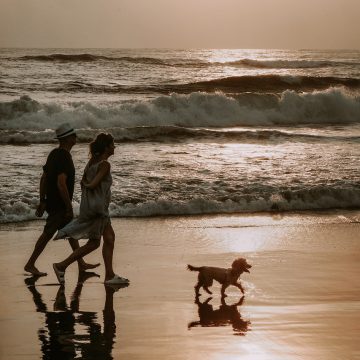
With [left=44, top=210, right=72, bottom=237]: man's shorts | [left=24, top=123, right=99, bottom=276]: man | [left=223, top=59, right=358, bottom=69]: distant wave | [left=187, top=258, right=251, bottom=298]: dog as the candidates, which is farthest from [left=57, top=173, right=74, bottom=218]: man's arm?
[left=223, top=59, right=358, bottom=69]: distant wave

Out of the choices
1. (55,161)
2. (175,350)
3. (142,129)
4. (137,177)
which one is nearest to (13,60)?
(142,129)

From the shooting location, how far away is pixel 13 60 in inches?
1881

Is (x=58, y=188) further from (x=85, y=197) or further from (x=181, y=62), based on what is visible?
(x=181, y=62)

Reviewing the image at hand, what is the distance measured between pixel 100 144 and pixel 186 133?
1523cm

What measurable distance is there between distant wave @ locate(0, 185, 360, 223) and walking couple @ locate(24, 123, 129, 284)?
3.62 meters

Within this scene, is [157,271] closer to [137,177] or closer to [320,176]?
[137,177]

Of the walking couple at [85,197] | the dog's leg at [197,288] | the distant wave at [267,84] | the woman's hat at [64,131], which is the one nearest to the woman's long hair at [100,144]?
the walking couple at [85,197]

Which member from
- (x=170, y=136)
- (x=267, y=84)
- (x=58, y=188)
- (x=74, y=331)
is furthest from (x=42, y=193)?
(x=267, y=84)

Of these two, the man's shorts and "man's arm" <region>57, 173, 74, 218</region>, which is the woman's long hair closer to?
"man's arm" <region>57, 173, 74, 218</region>

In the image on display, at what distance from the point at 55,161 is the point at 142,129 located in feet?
48.4

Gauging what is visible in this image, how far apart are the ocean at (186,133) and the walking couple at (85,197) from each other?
3657mm

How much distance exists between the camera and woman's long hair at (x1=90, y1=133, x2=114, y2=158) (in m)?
8.38

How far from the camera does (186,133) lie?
2359 centimetres

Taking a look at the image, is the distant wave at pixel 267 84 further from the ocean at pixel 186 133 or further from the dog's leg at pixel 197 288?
the dog's leg at pixel 197 288
